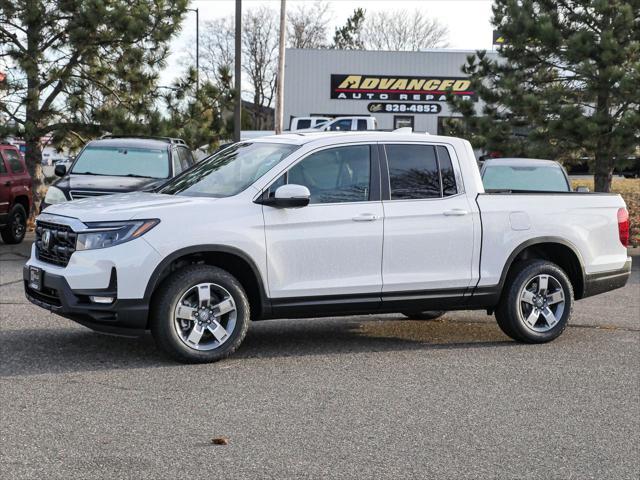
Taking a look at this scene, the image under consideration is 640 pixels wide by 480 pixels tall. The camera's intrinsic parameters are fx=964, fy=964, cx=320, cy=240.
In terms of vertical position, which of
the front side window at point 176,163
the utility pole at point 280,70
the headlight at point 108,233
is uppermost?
the utility pole at point 280,70

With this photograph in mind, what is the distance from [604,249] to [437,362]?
2.23 metres

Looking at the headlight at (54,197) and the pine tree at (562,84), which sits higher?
the pine tree at (562,84)

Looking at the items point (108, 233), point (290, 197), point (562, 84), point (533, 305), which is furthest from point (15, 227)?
point (562, 84)

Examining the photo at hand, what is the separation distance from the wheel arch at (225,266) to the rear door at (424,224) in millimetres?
1043

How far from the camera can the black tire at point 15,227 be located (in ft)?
54.6

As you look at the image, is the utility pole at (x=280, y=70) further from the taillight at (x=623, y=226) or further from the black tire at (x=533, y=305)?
the black tire at (x=533, y=305)

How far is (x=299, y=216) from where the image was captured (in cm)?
752

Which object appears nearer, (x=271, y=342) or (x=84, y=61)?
(x=271, y=342)

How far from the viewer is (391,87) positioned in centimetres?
4606

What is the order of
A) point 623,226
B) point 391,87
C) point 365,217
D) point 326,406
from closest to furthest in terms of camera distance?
point 326,406 < point 365,217 < point 623,226 < point 391,87

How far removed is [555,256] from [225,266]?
318 centimetres

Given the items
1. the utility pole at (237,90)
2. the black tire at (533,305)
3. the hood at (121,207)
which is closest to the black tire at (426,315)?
the black tire at (533,305)

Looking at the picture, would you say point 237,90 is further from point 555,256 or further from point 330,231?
point 330,231

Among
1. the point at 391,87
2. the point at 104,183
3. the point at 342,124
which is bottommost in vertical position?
the point at 104,183
